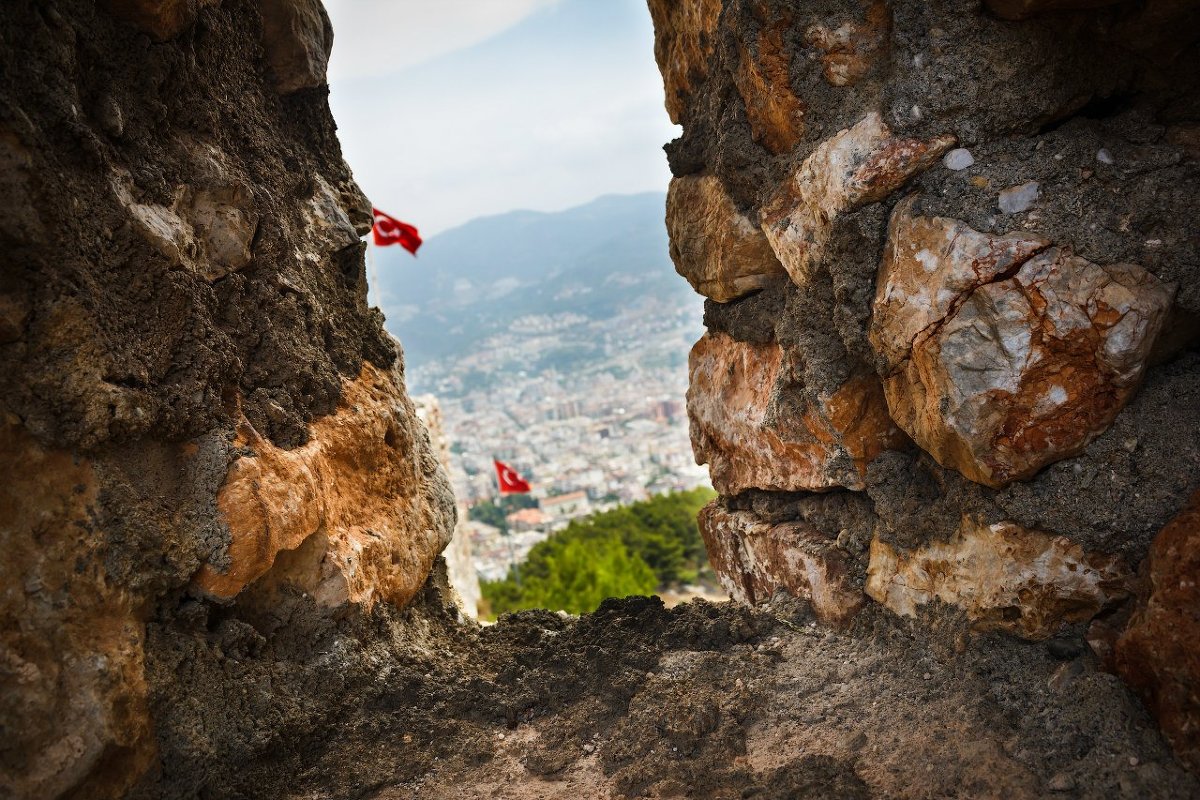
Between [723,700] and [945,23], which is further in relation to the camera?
[723,700]

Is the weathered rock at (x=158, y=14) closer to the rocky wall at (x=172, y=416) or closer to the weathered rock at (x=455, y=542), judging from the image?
the rocky wall at (x=172, y=416)

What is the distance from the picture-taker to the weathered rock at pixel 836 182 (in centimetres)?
332

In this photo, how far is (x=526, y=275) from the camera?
130 meters

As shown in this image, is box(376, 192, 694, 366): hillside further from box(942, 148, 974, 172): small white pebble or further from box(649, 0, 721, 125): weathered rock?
box(942, 148, 974, 172): small white pebble

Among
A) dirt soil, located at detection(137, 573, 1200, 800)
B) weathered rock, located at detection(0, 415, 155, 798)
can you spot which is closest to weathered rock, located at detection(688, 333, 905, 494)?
dirt soil, located at detection(137, 573, 1200, 800)

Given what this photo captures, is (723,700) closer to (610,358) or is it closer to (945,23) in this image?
(945,23)

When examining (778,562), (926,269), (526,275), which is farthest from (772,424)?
(526,275)

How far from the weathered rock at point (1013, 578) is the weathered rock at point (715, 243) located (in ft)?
5.34

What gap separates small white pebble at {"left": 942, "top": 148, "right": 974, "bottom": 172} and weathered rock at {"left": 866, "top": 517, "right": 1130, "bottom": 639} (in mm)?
1409

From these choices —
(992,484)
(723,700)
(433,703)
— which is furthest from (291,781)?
(992,484)

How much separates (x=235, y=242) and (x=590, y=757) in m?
2.71

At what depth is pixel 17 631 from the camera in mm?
2615

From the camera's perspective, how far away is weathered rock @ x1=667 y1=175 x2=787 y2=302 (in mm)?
4273

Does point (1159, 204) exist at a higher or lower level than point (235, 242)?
Result: lower
